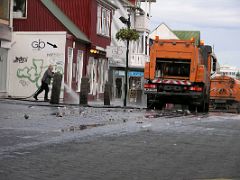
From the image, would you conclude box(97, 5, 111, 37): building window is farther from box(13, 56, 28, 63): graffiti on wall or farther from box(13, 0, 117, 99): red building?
box(13, 56, 28, 63): graffiti on wall

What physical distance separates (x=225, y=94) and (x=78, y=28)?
11.1 m

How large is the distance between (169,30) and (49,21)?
63441mm

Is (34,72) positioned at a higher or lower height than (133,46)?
lower

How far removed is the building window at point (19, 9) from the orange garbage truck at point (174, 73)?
11418 mm

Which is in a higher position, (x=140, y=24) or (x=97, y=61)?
(x=140, y=24)

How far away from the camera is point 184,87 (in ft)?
92.5

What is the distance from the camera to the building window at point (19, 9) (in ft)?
122

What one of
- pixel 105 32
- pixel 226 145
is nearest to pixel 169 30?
pixel 105 32

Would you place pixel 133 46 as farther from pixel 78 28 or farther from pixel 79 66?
pixel 79 66

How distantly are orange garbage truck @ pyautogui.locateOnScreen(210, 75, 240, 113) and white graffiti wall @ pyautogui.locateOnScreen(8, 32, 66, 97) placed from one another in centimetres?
1392

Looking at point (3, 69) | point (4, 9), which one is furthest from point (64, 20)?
point (3, 69)

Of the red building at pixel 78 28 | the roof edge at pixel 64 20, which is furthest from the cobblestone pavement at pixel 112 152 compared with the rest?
the roof edge at pixel 64 20

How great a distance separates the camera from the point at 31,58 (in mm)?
34031

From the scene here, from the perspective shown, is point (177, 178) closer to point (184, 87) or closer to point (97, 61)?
point (184, 87)
